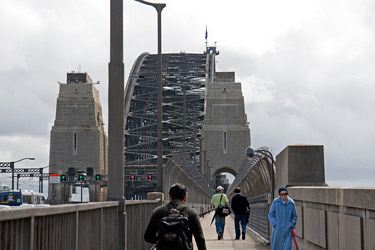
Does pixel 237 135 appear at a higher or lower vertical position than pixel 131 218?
higher

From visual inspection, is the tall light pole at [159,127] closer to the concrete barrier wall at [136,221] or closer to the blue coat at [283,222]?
the concrete barrier wall at [136,221]

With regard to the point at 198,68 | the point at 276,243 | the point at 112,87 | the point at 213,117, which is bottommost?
the point at 276,243

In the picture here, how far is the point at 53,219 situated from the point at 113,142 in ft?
17.5

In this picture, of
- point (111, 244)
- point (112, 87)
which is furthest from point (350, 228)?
point (112, 87)

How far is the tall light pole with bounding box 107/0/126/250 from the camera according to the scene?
39.1 ft

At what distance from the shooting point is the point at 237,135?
13075 cm

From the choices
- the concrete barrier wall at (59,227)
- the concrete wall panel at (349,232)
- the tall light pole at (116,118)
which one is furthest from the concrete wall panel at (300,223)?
the concrete barrier wall at (59,227)

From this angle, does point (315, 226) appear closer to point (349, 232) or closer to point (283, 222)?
point (283, 222)

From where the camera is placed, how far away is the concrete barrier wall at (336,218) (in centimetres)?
923

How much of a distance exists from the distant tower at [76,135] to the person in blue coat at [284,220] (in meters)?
110

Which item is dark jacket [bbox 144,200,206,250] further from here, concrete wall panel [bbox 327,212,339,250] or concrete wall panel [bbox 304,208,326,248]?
concrete wall panel [bbox 304,208,326,248]

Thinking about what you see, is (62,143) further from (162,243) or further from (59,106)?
(162,243)

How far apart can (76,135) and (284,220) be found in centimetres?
11836

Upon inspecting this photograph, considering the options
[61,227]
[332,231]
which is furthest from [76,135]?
[61,227]
